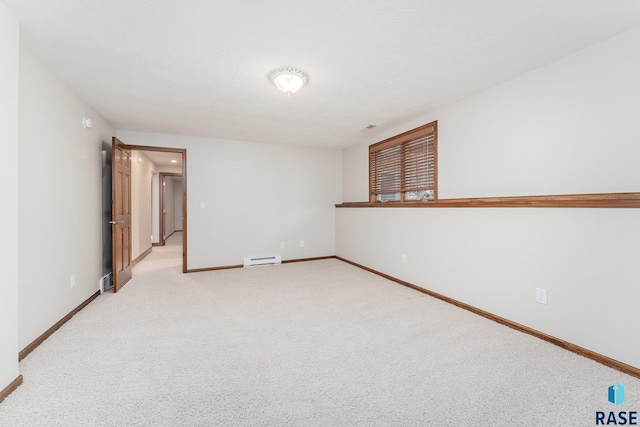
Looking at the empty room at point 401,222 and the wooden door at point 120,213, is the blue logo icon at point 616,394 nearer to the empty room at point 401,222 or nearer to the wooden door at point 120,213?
the empty room at point 401,222

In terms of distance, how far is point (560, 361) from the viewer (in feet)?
6.31

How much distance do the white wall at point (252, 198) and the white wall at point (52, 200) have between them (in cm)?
150

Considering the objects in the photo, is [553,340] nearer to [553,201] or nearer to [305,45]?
[553,201]

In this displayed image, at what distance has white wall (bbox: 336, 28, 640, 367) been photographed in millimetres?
1852

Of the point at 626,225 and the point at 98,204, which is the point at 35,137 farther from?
the point at 626,225

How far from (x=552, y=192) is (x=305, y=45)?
2.29 metres

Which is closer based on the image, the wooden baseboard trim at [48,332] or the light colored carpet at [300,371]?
the light colored carpet at [300,371]

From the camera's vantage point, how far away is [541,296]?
2.28 m

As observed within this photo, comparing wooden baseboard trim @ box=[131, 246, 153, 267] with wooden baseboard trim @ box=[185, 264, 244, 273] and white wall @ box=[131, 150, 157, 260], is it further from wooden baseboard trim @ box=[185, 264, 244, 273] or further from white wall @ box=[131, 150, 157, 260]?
wooden baseboard trim @ box=[185, 264, 244, 273]

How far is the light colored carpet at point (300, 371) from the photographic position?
1424 mm

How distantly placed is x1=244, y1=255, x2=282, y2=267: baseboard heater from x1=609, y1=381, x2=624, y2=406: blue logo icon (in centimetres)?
442

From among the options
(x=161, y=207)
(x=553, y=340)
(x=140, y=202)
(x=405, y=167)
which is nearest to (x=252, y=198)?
(x=140, y=202)

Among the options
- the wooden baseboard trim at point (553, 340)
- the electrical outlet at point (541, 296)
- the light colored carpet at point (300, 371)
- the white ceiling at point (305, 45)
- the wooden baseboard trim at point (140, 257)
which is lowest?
the light colored carpet at point (300, 371)

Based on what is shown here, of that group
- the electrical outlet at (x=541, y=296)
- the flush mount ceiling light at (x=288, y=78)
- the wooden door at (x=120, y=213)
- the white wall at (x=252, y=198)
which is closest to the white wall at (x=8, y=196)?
the flush mount ceiling light at (x=288, y=78)
